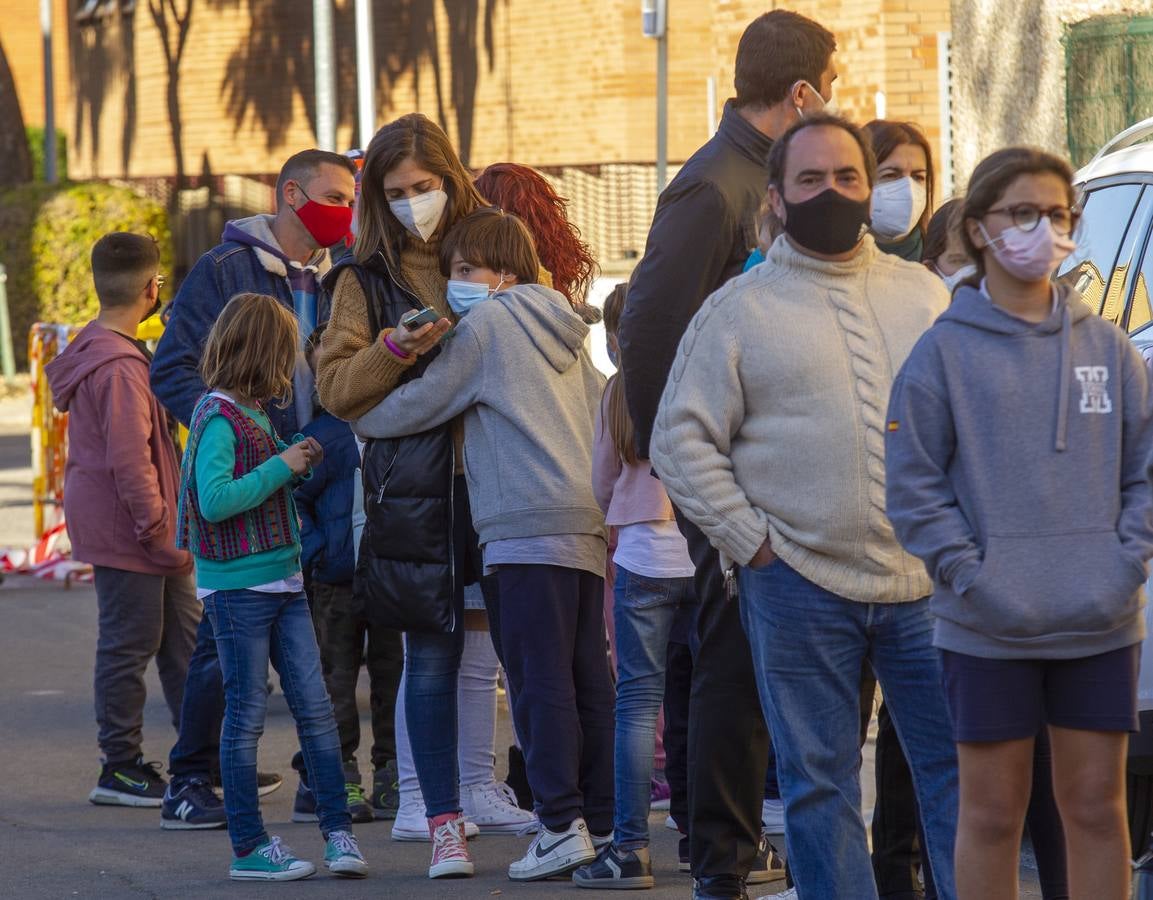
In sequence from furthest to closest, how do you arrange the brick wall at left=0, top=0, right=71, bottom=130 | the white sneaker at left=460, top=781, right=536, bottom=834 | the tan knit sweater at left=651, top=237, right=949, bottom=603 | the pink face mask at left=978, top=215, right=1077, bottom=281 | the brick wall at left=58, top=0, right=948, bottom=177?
the brick wall at left=0, top=0, right=71, bottom=130 < the brick wall at left=58, top=0, right=948, bottom=177 < the white sneaker at left=460, top=781, right=536, bottom=834 < the tan knit sweater at left=651, top=237, right=949, bottom=603 < the pink face mask at left=978, top=215, right=1077, bottom=281

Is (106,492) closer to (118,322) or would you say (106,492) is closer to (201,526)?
(118,322)

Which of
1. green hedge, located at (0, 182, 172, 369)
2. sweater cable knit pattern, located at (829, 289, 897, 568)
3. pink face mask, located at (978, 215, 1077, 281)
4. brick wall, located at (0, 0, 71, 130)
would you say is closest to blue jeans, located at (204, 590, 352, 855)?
sweater cable knit pattern, located at (829, 289, 897, 568)

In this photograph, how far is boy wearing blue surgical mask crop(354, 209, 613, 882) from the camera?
5449 mm

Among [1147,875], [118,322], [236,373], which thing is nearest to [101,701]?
[118,322]

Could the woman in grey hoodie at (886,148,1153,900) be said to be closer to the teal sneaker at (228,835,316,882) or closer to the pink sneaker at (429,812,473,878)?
the pink sneaker at (429,812,473,878)

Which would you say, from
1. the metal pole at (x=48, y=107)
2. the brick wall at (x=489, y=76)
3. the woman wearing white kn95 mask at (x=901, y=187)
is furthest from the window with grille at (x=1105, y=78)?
the metal pole at (x=48, y=107)

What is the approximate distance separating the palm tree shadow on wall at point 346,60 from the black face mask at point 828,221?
20.9m

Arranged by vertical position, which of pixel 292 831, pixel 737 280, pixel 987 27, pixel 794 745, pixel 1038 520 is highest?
pixel 987 27

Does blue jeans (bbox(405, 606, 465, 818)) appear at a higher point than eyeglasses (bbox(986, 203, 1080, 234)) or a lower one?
lower

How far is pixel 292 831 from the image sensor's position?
6379 millimetres

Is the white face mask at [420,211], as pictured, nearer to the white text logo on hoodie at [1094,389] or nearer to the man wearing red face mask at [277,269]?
the man wearing red face mask at [277,269]

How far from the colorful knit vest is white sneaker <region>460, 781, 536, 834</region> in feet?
3.57

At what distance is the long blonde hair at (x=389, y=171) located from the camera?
18.5 ft

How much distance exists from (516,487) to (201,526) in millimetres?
957
